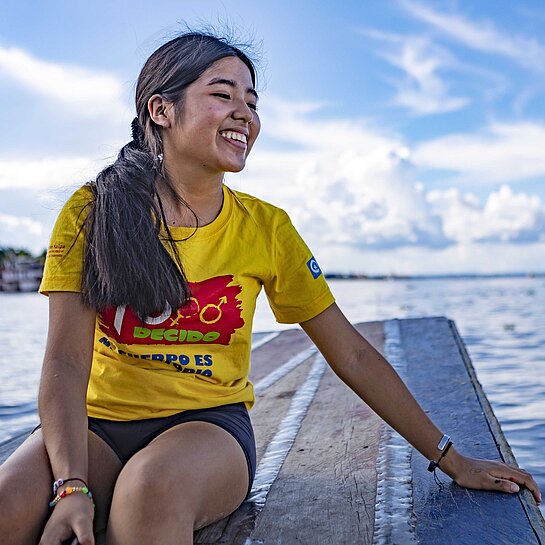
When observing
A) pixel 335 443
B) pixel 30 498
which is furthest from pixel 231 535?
pixel 335 443

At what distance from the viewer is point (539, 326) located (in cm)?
1051

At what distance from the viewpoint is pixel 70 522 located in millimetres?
1420

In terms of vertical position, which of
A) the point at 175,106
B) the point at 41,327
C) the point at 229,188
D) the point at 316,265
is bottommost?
the point at 41,327

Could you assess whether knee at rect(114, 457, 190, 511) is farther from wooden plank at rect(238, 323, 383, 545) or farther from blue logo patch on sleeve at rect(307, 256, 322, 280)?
blue logo patch on sleeve at rect(307, 256, 322, 280)

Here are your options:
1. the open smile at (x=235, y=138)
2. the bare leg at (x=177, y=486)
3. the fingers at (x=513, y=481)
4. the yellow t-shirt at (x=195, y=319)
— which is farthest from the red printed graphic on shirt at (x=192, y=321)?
the fingers at (x=513, y=481)

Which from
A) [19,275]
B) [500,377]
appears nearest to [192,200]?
[500,377]

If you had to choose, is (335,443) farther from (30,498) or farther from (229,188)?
(30,498)

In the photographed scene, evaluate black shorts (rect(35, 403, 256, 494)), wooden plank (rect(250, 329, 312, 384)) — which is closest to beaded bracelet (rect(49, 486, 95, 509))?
black shorts (rect(35, 403, 256, 494))

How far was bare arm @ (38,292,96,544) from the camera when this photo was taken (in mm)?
1426

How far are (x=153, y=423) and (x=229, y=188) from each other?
0.74 metres

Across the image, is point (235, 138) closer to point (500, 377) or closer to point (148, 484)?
point (148, 484)

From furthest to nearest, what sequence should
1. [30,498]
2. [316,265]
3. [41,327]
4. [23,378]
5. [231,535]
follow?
[41,327]
[23,378]
[316,265]
[231,535]
[30,498]

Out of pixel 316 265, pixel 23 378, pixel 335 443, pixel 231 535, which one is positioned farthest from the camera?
pixel 23 378

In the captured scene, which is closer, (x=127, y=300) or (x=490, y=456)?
(x=127, y=300)
